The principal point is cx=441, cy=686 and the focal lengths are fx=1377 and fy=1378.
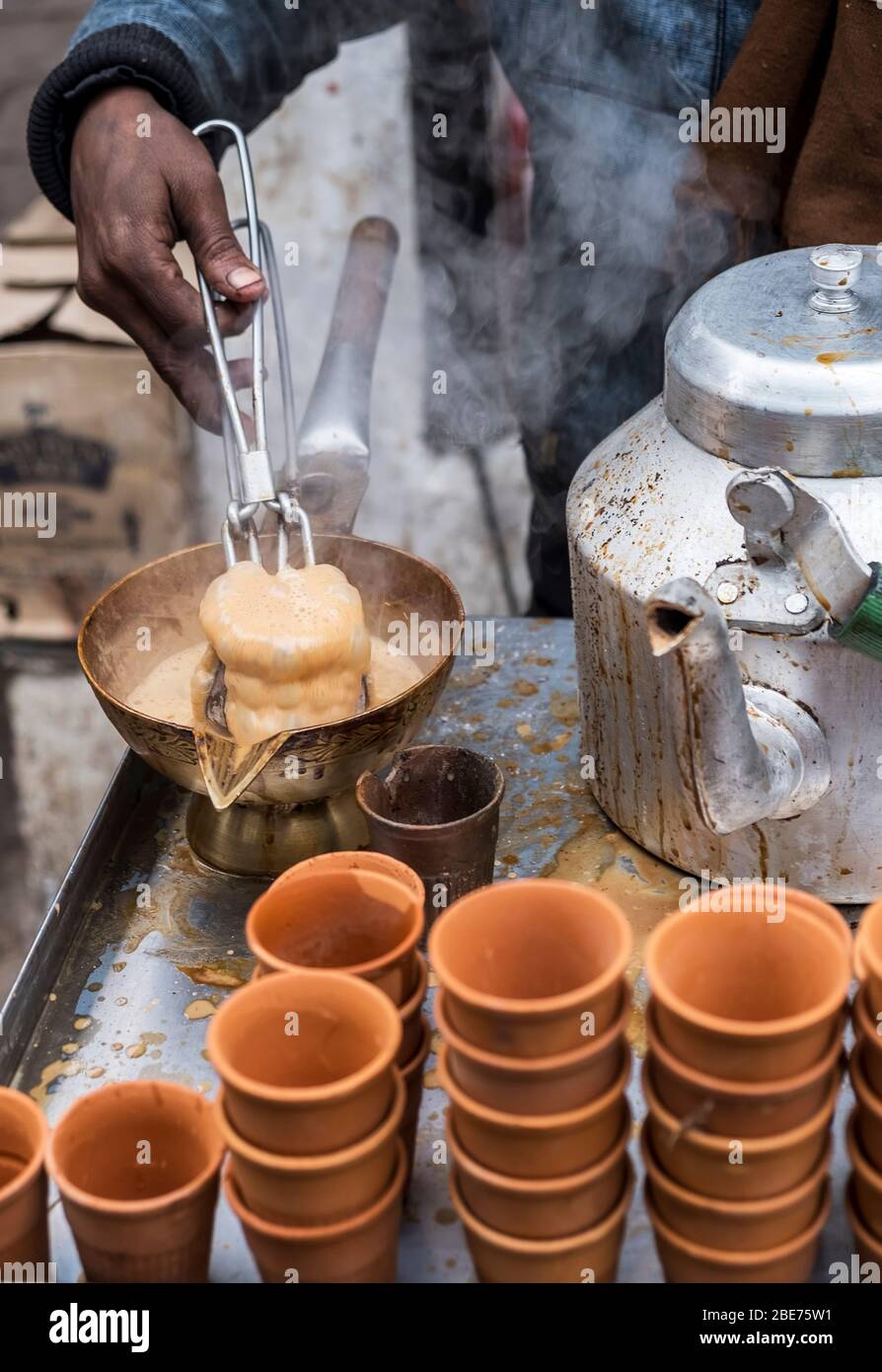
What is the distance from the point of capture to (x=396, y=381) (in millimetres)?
3188

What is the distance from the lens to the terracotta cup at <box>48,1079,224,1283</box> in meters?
0.90

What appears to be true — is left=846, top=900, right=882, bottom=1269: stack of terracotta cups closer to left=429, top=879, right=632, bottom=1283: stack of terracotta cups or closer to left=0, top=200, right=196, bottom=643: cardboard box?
left=429, top=879, right=632, bottom=1283: stack of terracotta cups

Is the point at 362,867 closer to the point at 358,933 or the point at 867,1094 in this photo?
the point at 358,933

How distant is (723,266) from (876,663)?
96cm

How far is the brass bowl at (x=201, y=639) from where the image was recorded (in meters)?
1.30

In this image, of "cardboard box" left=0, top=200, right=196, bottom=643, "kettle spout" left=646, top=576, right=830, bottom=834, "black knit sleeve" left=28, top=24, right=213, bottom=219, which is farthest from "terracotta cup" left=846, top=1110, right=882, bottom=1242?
"cardboard box" left=0, top=200, right=196, bottom=643

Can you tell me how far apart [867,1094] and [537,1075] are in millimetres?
215

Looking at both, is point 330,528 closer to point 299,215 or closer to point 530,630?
point 530,630

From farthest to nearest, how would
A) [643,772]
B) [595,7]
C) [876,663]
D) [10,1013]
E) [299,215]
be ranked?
[299,215] < [595,7] < [643,772] < [10,1013] < [876,663]

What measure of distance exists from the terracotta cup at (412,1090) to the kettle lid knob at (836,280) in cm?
73

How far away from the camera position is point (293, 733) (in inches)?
49.7

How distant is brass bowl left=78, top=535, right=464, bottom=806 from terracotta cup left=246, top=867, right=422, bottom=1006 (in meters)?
0.26

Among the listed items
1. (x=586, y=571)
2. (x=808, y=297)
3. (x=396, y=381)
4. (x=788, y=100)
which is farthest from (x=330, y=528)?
(x=396, y=381)

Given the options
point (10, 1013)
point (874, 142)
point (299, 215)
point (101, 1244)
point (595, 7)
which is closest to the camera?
point (101, 1244)
